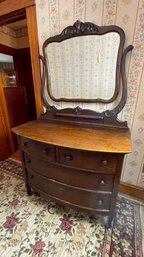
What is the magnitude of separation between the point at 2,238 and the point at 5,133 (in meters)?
1.55

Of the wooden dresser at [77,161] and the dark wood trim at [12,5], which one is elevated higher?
→ the dark wood trim at [12,5]

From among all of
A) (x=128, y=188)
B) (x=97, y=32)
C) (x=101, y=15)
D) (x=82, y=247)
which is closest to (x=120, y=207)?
(x=128, y=188)

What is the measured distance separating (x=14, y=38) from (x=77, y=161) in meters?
3.09

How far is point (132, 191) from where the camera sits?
1.60m

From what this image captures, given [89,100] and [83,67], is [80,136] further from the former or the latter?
[83,67]

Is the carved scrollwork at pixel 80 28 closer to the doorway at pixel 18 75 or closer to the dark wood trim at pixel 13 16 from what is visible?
the dark wood trim at pixel 13 16

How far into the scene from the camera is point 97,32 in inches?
45.8

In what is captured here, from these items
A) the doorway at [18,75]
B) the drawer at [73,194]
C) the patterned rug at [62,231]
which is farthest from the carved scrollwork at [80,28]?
the patterned rug at [62,231]

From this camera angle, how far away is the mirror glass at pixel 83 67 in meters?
1.19

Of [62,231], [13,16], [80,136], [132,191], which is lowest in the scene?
[62,231]

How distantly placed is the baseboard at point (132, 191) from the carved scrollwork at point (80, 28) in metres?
1.64

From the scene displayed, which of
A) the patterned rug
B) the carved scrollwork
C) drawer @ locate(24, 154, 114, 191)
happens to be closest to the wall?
the carved scrollwork

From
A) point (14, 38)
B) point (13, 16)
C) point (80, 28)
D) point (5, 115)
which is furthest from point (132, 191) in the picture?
point (14, 38)

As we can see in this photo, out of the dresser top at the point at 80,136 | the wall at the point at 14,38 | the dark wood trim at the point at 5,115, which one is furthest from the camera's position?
the wall at the point at 14,38
